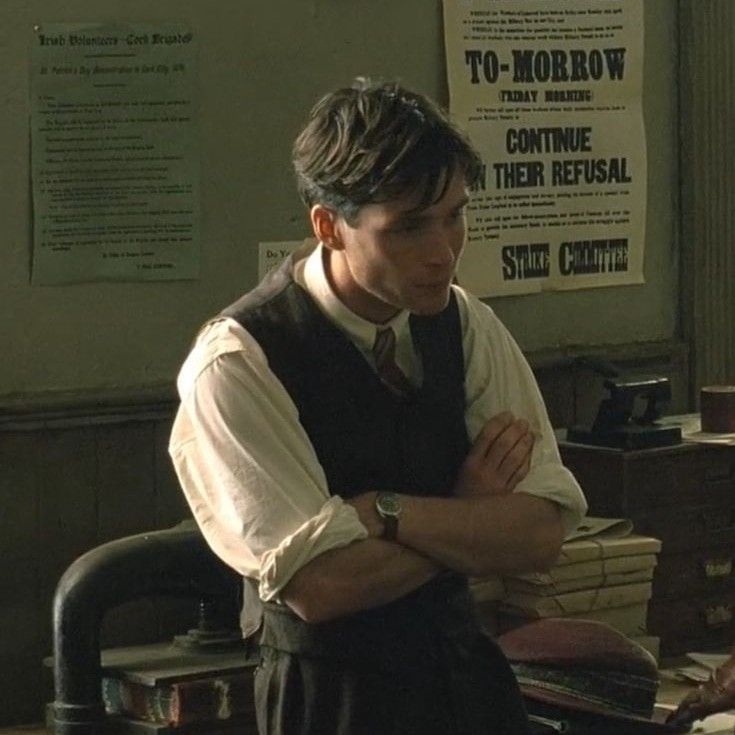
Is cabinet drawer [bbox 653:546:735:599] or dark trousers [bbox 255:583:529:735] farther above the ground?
dark trousers [bbox 255:583:529:735]

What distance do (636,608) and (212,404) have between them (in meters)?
1.66

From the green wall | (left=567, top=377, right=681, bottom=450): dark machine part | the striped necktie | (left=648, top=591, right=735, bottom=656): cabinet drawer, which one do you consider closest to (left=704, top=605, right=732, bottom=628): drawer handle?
(left=648, top=591, right=735, bottom=656): cabinet drawer

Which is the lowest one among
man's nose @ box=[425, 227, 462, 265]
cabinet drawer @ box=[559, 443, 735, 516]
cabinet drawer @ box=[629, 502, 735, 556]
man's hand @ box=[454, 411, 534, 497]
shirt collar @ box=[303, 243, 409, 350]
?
cabinet drawer @ box=[629, 502, 735, 556]

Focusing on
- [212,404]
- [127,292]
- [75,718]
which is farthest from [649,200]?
[212,404]

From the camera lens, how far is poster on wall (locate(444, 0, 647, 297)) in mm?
3977

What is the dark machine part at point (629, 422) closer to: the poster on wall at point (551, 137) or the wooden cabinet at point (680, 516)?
the wooden cabinet at point (680, 516)

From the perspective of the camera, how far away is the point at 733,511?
385cm

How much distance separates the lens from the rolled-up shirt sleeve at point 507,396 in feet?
8.00

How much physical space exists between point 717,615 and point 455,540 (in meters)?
1.71

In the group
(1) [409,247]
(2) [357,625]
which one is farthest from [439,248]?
(2) [357,625]

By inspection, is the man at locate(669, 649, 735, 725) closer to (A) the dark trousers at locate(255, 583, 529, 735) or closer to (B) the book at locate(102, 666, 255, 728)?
(B) the book at locate(102, 666, 255, 728)

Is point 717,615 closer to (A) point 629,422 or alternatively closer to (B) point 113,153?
(A) point 629,422

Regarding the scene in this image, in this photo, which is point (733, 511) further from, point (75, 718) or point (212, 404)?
point (212, 404)

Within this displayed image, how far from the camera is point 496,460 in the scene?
2.38 metres
